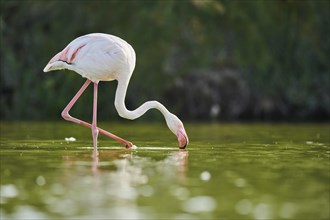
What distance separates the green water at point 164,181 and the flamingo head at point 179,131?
0.14 m

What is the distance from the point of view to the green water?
587cm

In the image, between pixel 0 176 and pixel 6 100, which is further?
pixel 6 100

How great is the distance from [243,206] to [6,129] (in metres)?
10.9

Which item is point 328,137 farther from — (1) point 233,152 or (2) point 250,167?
(2) point 250,167

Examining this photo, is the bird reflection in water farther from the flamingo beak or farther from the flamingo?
the flamingo

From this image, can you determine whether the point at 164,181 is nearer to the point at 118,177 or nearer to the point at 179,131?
the point at 118,177

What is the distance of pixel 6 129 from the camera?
16.4m

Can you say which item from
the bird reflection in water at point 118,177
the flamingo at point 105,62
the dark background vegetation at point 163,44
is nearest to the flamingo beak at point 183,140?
the flamingo at point 105,62

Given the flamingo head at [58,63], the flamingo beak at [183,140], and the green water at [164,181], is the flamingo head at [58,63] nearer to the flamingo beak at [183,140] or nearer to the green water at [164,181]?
the green water at [164,181]

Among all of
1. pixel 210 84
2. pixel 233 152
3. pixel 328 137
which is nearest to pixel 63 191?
pixel 233 152

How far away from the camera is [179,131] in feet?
38.2

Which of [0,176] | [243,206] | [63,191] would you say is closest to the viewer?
[243,206]

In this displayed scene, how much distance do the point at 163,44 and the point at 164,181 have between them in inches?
598

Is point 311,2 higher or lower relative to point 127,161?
higher
